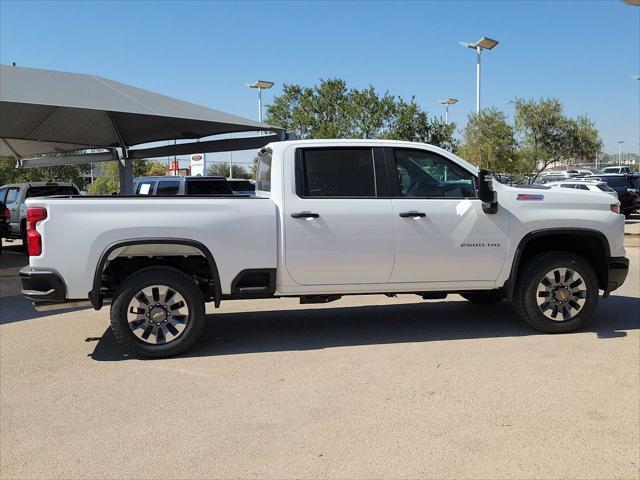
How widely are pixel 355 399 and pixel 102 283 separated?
110 inches

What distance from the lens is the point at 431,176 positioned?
5.90m

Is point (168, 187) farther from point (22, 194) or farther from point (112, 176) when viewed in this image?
point (112, 176)

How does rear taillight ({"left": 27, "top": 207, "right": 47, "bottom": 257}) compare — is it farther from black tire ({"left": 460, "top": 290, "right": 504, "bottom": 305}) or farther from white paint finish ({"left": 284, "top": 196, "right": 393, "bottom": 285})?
black tire ({"left": 460, "top": 290, "right": 504, "bottom": 305})

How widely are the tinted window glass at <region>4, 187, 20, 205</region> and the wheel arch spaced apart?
15.7 metres

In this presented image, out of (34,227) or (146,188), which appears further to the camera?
(146,188)

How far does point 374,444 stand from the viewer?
11.7ft

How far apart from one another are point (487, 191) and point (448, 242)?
62 centimetres

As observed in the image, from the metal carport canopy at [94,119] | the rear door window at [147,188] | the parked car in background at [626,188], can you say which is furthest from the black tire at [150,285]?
the parked car in background at [626,188]

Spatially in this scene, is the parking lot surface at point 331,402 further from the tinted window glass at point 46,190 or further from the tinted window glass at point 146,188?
the tinted window glass at point 46,190

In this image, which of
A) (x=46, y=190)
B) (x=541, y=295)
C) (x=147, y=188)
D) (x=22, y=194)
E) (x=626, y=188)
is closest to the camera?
(x=541, y=295)

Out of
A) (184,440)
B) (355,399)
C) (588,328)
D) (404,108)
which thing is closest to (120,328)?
(184,440)

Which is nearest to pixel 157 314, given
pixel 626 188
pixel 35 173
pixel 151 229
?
pixel 151 229

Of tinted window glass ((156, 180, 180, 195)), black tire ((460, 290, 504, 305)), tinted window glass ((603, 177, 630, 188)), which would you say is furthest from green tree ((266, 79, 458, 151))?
black tire ((460, 290, 504, 305))

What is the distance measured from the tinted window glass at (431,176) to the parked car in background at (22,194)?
521 inches
